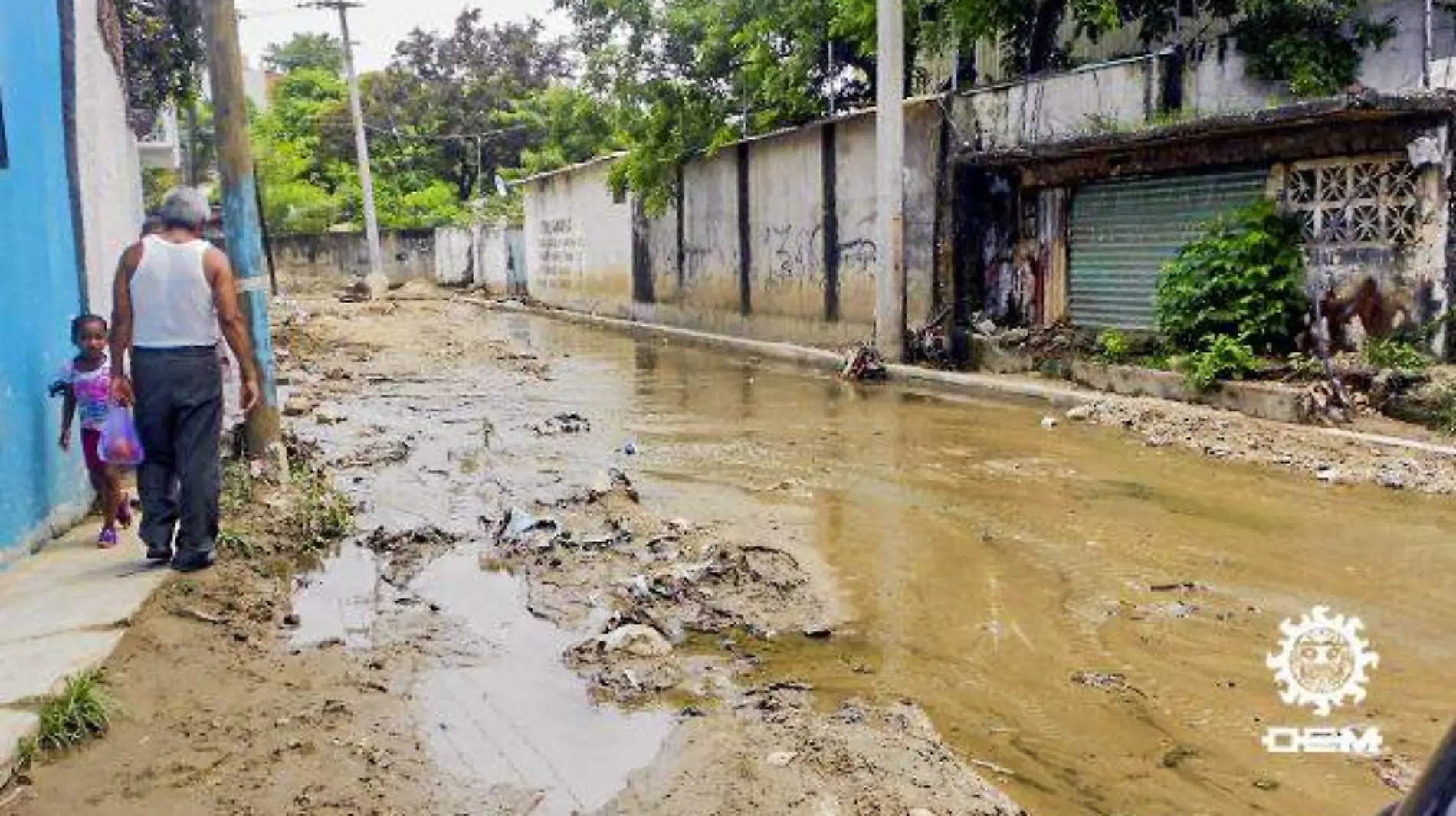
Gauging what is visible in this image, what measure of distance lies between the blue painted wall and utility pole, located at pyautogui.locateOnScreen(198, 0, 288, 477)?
85 cm

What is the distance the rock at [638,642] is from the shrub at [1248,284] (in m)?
7.61

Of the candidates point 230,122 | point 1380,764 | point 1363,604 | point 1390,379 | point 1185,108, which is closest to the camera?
point 1380,764

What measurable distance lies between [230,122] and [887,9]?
9.34m

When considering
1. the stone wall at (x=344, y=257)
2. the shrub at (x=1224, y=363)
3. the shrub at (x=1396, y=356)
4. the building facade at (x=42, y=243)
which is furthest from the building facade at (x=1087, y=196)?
the stone wall at (x=344, y=257)

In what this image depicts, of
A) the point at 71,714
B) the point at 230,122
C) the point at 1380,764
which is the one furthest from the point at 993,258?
the point at 71,714

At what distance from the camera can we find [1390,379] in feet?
30.2

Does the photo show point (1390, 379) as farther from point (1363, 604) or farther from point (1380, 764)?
point (1380, 764)

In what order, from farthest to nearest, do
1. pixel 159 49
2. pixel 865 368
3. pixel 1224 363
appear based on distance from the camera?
pixel 865 368
pixel 159 49
pixel 1224 363

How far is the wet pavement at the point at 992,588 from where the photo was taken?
3738 mm

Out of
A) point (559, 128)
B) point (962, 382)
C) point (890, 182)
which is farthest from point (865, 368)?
point (559, 128)

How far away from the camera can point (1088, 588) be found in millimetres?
5539

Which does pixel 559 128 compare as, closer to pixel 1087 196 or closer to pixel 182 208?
pixel 1087 196

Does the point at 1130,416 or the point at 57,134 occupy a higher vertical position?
the point at 57,134

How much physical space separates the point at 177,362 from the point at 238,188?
2533mm
